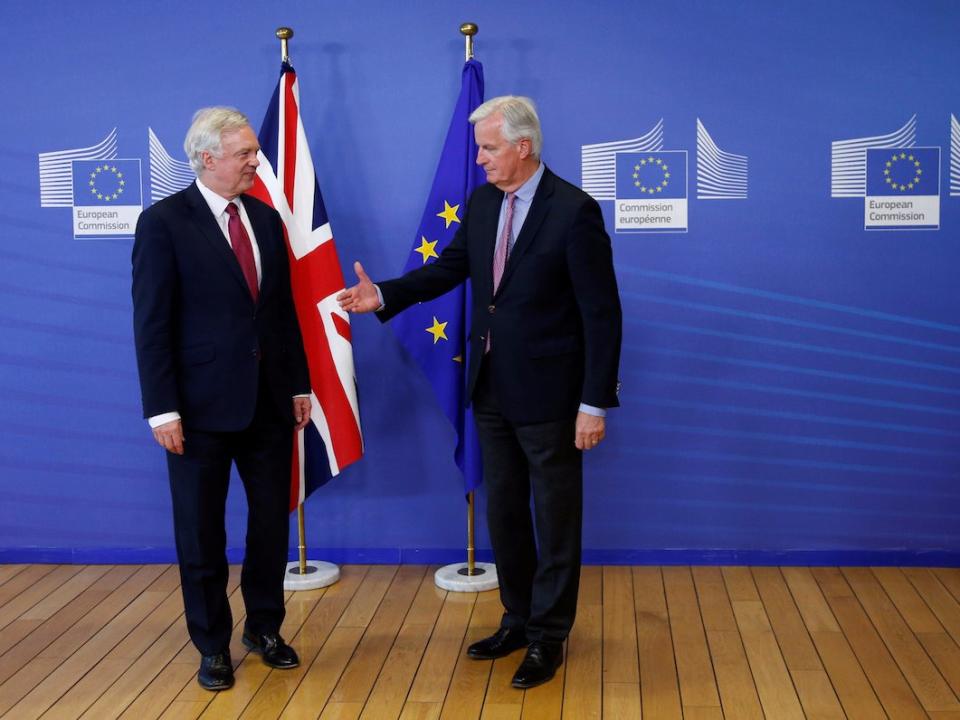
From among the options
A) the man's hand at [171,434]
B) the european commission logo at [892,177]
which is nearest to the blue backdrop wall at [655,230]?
the european commission logo at [892,177]

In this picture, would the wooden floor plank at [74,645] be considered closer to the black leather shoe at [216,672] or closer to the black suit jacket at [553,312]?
the black leather shoe at [216,672]

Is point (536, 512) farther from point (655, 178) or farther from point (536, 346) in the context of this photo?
point (655, 178)

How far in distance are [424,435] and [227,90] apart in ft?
5.00

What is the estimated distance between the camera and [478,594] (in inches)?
161

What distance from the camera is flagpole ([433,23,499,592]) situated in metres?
4.01

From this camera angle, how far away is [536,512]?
10.8 feet

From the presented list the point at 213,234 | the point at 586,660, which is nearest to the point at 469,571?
the point at 586,660

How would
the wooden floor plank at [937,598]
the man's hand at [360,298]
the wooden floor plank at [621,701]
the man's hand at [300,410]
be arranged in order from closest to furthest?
the wooden floor plank at [621,701] → the man's hand at [360,298] → the man's hand at [300,410] → the wooden floor plank at [937,598]

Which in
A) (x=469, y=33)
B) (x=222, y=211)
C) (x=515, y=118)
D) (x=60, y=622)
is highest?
(x=469, y=33)

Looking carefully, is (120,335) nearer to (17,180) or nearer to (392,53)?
(17,180)

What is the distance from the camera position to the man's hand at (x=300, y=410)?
3.46 metres

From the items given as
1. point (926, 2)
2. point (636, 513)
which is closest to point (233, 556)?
point (636, 513)

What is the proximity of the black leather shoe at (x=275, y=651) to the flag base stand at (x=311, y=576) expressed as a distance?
62 centimetres

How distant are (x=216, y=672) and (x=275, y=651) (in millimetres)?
214
